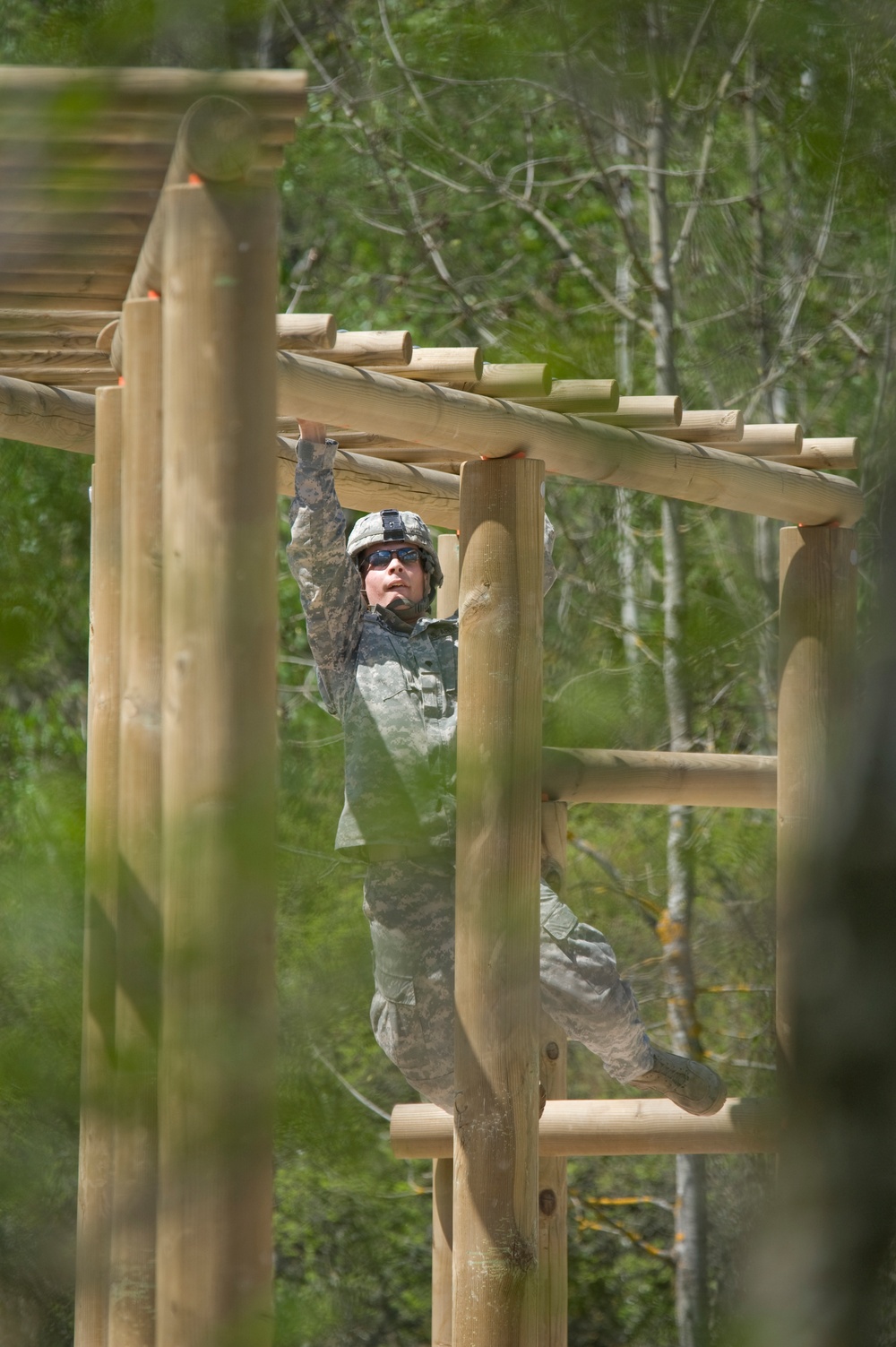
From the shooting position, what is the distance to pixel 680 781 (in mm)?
4562

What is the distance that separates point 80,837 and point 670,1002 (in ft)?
27.3

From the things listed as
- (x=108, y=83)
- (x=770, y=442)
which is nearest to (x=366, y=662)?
(x=770, y=442)

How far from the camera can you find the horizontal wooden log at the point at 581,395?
3.20 ft

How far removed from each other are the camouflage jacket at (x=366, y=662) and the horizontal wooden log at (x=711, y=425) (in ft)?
1.58

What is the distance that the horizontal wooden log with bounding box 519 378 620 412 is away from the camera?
975mm

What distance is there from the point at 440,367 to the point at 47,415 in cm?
119

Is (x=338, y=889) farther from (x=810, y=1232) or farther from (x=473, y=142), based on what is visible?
(x=473, y=142)

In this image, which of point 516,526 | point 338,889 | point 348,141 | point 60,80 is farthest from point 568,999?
point 348,141

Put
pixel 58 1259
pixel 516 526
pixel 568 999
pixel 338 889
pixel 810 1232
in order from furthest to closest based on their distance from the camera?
pixel 568 999 → pixel 516 526 → pixel 338 889 → pixel 58 1259 → pixel 810 1232

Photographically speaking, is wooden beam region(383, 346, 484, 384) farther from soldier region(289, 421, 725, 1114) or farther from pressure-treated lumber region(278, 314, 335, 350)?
soldier region(289, 421, 725, 1114)

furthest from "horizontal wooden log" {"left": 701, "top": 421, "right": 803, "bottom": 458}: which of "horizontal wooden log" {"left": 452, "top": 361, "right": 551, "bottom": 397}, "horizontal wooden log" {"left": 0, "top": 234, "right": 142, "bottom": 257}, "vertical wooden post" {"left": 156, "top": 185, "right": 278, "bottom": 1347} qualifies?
"horizontal wooden log" {"left": 452, "top": 361, "right": 551, "bottom": 397}

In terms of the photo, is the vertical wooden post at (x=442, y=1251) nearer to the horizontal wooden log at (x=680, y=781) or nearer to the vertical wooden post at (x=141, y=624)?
the horizontal wooden log at (x=680, y=781)

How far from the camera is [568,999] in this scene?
4.05 m

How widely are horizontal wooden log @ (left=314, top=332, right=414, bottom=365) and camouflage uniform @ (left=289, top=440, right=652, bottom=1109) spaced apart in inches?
18.6
